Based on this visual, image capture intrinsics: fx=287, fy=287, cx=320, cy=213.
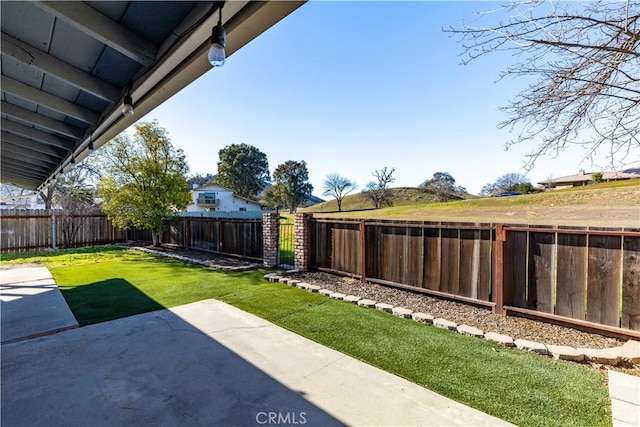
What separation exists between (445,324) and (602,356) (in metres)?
1.47

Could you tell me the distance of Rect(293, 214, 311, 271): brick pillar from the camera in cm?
683

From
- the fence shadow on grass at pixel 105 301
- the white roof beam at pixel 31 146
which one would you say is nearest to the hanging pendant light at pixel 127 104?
the fence shadow on grass at pixel 105 301

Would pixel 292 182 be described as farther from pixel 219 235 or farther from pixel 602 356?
pixel 602 356

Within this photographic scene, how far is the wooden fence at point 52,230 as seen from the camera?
1096 centimetres

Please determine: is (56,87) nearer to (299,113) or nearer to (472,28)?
(472,28)

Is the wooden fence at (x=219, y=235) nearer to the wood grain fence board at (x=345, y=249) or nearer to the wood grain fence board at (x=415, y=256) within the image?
the wood grain fence board at (x=345, y=249)

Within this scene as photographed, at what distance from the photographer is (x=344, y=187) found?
46406 millimetres

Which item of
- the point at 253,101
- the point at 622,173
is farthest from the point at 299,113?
the point at 622,173

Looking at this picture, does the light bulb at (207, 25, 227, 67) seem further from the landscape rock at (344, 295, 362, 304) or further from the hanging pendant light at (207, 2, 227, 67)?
the landscape rock at (344, 295, 362, 304)

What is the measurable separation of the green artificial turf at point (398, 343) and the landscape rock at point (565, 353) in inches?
5.6

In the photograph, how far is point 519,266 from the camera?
13.1ft

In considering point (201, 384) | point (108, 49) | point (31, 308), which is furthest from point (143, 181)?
point (201, 384)

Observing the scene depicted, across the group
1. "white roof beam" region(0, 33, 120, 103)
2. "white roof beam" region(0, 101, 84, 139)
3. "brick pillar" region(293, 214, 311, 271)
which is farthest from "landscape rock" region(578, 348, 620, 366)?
"white roof beam" region(0, 101, 84, 139)

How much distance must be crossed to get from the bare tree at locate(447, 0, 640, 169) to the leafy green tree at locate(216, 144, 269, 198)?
4444 cm
